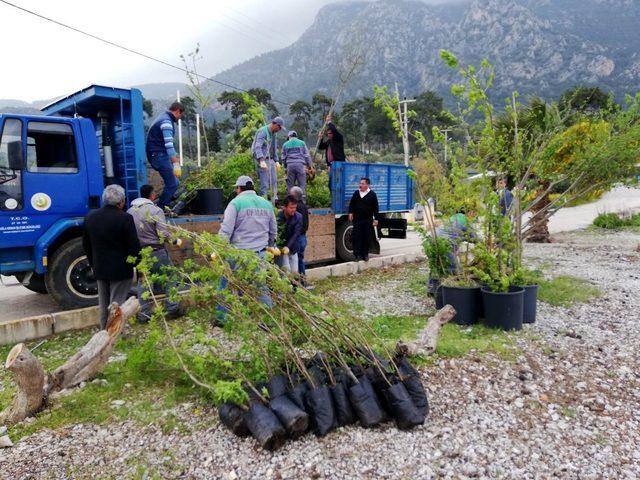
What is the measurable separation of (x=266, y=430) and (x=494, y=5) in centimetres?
20611

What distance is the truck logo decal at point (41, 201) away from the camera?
5.71 m

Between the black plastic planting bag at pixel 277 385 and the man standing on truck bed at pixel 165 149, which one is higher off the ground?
the man standing on truck bed at pixel 165 149

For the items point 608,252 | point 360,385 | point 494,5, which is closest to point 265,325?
point 360,385

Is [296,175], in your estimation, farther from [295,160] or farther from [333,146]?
[333,146]

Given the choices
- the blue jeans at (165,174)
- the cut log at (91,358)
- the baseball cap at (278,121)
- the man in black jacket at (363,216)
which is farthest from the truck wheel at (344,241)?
the cut log at (91,358)

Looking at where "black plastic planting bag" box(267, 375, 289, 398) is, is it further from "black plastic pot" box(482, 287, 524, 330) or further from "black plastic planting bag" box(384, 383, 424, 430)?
"black plastic pot" box(482, 287, 524, 330)

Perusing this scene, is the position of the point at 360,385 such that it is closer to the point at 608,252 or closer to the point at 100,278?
the point at 100,278

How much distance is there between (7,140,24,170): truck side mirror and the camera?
215 inches

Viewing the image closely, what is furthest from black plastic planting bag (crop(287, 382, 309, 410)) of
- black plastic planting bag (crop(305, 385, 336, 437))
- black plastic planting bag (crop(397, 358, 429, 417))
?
black plastic planting bag (crop(397, 358, 429, 417))

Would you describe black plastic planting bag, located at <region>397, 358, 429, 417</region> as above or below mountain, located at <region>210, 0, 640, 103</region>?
below

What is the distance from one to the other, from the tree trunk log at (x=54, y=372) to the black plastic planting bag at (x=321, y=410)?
2.04 meters

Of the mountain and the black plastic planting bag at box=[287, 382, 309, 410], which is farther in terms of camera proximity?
the mountain

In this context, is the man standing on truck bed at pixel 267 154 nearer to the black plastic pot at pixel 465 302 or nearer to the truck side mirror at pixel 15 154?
the truck side mirror at pixel 15 154

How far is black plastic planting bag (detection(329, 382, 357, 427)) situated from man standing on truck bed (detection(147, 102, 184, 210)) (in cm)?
449
